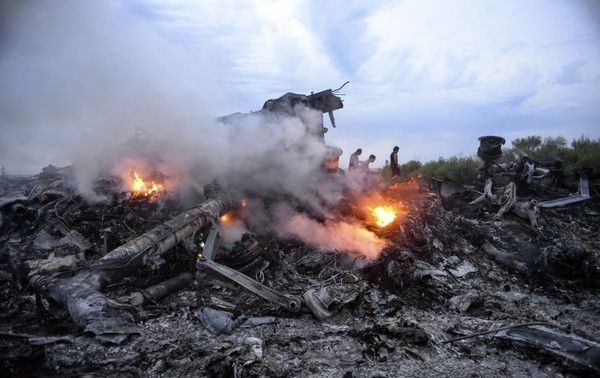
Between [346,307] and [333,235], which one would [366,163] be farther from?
[346,307]

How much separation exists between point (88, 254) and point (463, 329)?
8.00 m

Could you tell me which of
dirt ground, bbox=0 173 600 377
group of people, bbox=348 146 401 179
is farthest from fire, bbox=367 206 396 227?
group of people, bbox=348 146 401 179

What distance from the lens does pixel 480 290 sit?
6355mm

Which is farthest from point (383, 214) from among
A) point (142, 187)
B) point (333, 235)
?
point (142, 187)

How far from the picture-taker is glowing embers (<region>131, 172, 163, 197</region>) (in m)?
9.73

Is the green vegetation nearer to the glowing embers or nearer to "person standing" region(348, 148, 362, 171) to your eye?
"person standing" region(348, 148, 362, 171)

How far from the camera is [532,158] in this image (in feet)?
58.0

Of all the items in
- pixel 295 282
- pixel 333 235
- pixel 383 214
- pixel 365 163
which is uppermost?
pixel 365 163

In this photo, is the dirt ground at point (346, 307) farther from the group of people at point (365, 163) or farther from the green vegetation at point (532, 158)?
the green vegetation at point (532, 158)

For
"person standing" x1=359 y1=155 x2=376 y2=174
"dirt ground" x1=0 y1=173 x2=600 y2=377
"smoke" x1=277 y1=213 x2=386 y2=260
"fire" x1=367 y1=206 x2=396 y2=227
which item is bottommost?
"dirt ground" x1=0 y1=173 x2=600 y2=377

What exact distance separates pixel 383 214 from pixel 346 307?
3.58 meters

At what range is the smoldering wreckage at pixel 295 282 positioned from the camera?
12.9 feet

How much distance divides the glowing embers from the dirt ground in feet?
1.43

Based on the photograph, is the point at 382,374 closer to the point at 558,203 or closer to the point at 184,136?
the point at 184,136
